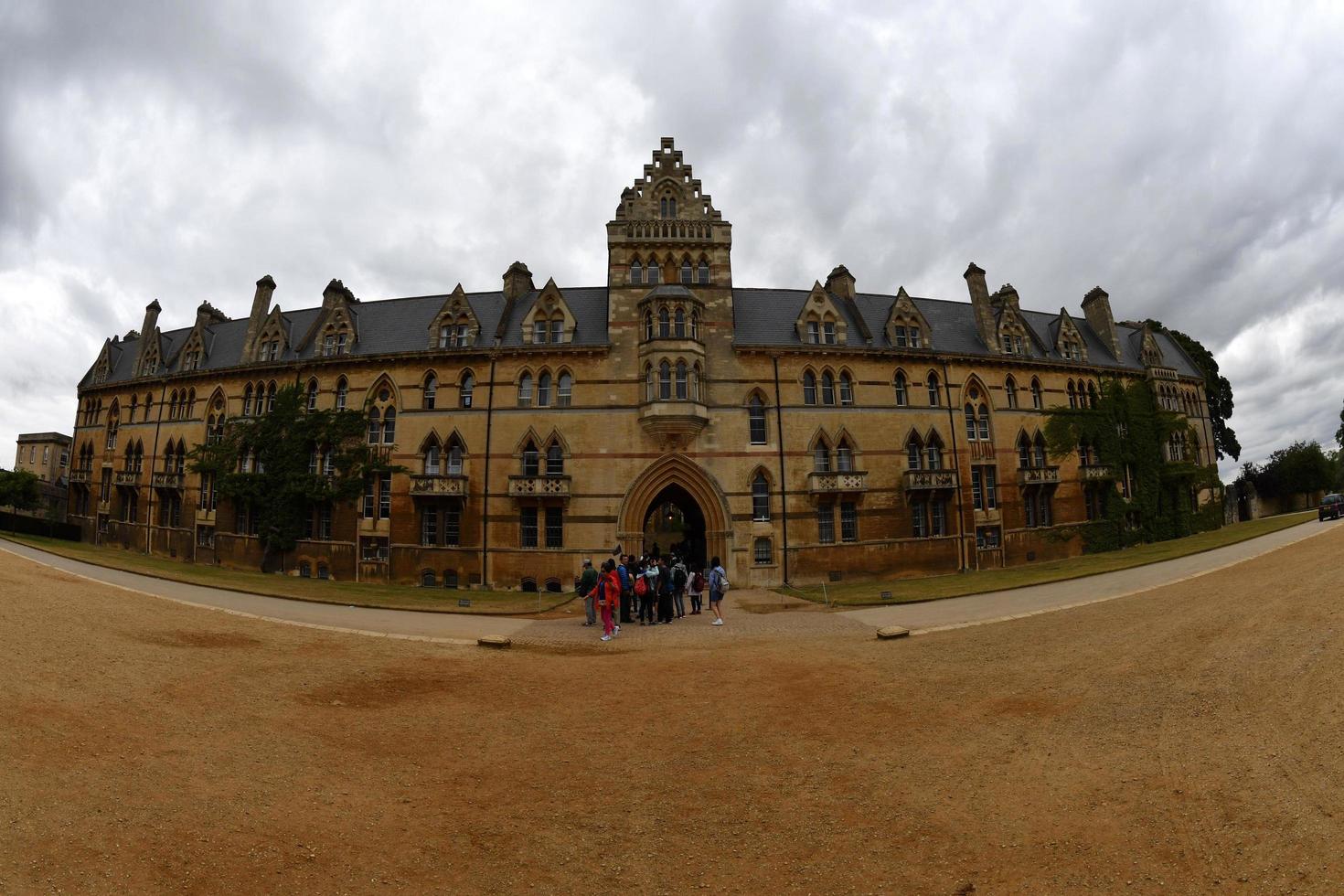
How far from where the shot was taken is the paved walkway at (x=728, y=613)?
1725 cm

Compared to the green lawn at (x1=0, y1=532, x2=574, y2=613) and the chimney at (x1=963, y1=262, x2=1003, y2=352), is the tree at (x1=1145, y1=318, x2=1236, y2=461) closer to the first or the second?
the chimney at (x1=963, y1=262, x2=1003, y2=352)

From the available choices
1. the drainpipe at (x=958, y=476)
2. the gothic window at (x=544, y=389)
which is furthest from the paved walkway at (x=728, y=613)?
the gothic window at (x=544, y=389)

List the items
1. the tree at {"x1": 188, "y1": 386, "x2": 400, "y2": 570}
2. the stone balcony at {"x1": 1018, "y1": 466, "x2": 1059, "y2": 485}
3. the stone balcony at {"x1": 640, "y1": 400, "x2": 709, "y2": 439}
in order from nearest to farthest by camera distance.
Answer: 1. the stone balcony at {"x1": 640, "y1": 400, "x2": 709, "y2": 439}
2. the tree at {"x1": 188, "y1": 386, "x2": 400, "y2": 570}
3. the stone balcony at {"x1": 1018, "y1": 466, "x2": 1059, "y2": 485}

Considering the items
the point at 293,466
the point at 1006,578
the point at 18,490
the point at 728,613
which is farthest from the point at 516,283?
the point at 18,490

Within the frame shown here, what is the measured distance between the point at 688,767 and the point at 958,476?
99.9 feet

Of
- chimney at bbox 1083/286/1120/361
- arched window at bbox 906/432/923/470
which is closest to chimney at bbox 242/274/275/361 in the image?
arched window at bbox 906/432/923/470

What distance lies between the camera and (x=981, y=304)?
125 feet

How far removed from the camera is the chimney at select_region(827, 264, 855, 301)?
38.6m

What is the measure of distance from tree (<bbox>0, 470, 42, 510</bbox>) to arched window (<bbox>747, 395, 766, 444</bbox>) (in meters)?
49.8

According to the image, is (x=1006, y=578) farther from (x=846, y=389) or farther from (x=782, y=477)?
(x=846, y=389)

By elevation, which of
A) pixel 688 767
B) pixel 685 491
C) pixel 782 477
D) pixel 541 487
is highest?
pixel 782 477

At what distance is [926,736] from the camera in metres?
8.71

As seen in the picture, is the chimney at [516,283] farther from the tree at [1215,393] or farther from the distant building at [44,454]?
the distant building at [44,454]

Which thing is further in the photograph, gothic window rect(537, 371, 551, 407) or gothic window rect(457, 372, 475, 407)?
gothic window rect(457, 372, 475, 407)
